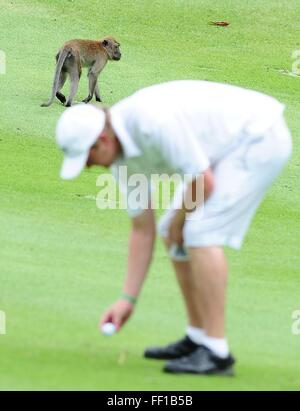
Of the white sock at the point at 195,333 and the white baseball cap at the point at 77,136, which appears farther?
the white sock at the point at 195,333

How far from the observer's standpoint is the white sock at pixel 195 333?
5387mm

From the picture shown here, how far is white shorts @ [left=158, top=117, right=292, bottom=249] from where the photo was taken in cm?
507

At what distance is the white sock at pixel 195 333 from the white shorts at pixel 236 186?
1.56ft

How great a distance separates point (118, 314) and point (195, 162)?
0.84m

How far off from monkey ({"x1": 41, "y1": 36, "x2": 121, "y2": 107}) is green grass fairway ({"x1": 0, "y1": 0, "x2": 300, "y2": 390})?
0.24 meters

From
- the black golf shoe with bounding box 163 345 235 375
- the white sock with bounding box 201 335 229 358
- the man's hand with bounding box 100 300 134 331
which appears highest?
the man's hand with bounding box 100 300 134 331

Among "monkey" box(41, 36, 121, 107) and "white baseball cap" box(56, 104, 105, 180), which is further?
"monkey" box(41, 36, 121, 107)

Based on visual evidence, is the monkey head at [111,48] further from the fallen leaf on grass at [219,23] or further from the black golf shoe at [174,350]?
the black golf shoe at [174,350]

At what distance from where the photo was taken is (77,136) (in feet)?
16.1

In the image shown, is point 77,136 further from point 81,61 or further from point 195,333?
point 81,61

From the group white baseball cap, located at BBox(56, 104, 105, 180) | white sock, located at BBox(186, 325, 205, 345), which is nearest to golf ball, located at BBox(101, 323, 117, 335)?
white sock, located at BBox(186, 325, 205, 345)

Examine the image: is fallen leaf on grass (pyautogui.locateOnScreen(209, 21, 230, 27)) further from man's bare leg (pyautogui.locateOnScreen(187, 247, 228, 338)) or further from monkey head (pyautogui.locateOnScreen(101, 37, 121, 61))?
man's bare leg (pyautogui.locateOnScreen(187, 247, 228, 338))

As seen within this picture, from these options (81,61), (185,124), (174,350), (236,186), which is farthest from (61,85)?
(185,124)

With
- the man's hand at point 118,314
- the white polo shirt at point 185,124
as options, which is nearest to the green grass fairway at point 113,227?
the man's hand at point 118,314
